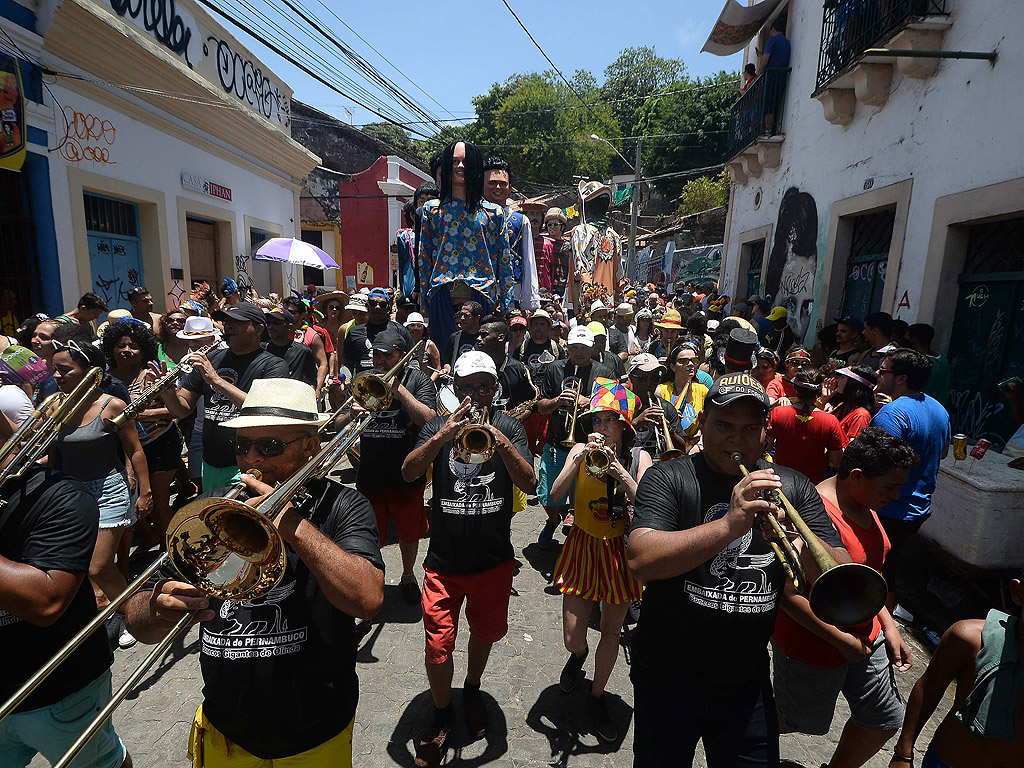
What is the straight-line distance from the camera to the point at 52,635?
2088mm

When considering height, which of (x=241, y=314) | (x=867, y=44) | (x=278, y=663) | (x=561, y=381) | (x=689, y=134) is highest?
(x=689, y=134)

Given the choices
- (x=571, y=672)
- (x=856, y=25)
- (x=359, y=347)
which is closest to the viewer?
(x=571, y=672)

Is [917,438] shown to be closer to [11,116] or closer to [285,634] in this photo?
[285,634]

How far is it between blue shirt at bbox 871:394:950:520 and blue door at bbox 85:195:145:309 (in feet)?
34.9

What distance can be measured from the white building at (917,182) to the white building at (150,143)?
10885mm

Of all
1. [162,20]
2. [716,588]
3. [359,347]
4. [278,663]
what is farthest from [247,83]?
[716,588]

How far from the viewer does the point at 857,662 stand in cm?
247

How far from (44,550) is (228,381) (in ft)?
7.12

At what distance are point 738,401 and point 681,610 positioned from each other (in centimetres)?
86

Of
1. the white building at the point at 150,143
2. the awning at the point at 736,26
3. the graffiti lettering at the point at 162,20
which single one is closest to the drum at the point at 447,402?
the white building at the point at 150,143

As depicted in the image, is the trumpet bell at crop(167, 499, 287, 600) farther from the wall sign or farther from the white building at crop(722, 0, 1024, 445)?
the wall sign

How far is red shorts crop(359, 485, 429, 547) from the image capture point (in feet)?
14.2

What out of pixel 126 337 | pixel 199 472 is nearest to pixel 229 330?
pixel 126 337

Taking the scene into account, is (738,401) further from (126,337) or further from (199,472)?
(199,472)
